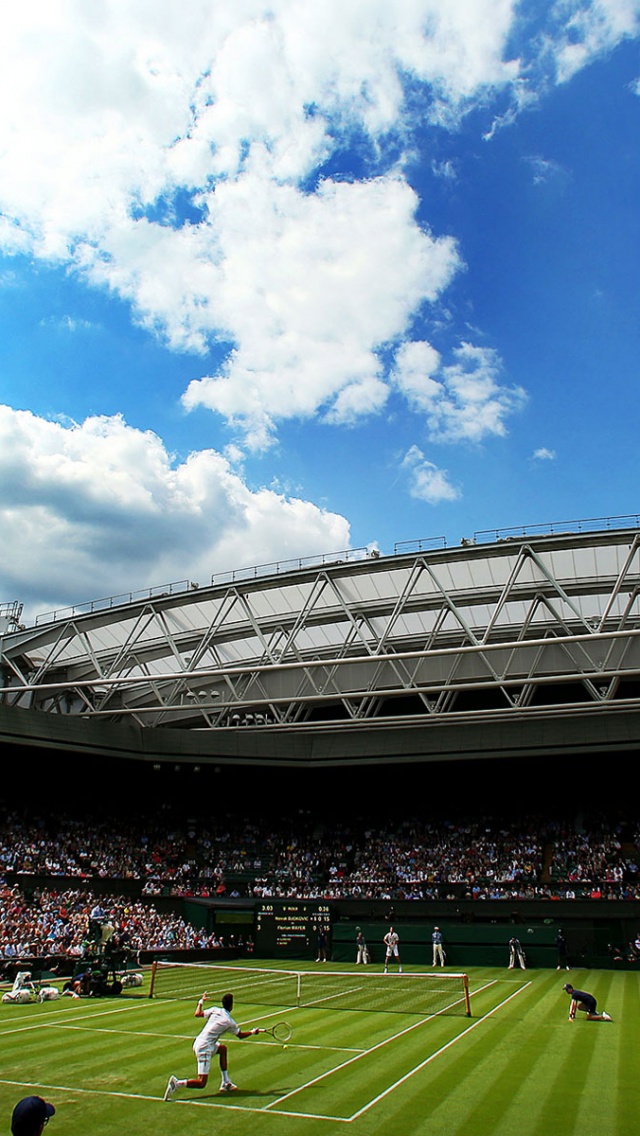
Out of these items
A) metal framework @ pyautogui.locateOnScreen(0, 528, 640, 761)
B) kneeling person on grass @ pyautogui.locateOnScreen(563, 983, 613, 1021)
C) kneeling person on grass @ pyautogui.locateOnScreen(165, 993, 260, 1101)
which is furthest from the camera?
metal framework @ pyautogui.locateOnScreen(0, 528, 640, 761)

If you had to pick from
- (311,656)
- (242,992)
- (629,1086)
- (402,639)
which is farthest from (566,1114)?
(311,656)

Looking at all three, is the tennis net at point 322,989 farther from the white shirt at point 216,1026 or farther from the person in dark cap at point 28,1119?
the person in dark cap at point 28,1119

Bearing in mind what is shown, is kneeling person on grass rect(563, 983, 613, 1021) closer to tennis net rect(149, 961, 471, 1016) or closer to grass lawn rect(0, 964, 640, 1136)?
grass lawn rect(0, 964, 640, 1136)

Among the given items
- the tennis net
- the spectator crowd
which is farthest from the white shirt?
the spectator crowd

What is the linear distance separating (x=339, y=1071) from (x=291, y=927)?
23868mm

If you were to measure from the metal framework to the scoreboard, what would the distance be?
809 cm

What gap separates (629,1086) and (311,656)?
30.9 m

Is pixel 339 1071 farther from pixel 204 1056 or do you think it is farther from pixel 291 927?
pixel 291 927

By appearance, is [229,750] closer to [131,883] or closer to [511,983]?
[131,883]

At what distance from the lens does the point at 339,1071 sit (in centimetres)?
1217

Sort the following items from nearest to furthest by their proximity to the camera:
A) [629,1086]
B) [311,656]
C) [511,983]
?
[629,1086] → [511,983] → [311,656]

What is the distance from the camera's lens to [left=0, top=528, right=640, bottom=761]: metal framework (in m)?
31.4

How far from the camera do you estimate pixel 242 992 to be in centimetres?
2248

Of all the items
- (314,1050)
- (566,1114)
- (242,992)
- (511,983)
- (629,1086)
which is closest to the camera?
(566,1114)
